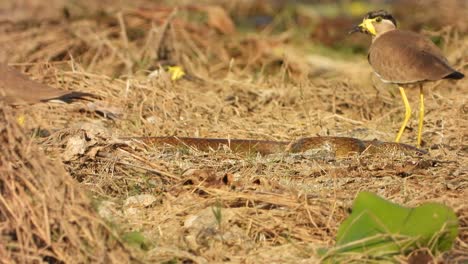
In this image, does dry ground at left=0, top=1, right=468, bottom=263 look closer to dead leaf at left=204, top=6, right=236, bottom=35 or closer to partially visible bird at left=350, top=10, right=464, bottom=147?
dead leaf at left=204, top=6, right=236, bottom=35

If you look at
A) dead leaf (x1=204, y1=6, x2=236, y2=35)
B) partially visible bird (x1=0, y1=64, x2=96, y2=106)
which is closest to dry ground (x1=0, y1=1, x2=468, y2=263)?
dead leaf (x1=204, y1=6, x2=236, y2=35)

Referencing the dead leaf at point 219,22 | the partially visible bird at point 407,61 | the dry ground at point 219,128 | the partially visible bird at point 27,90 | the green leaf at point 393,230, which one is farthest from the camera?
the dead leaf at point 219,22

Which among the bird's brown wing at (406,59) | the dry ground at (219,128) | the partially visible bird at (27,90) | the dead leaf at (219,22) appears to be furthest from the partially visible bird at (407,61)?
the dead leaf at (219,22)

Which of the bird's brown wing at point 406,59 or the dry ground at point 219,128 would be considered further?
the bird's brown wing at point 406,59

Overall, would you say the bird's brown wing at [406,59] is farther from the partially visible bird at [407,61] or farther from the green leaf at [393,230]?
the green leaf at [393,230]

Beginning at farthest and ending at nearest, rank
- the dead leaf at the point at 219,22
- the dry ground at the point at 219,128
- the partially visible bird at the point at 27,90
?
the dead leaf at the point at 219,22
the partially visible bird at the point at 27,90
the dry ground at the point at 219,128

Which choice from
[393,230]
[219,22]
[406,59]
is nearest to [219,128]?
[406,59]

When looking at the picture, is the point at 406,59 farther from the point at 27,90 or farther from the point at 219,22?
the point at 219,22
